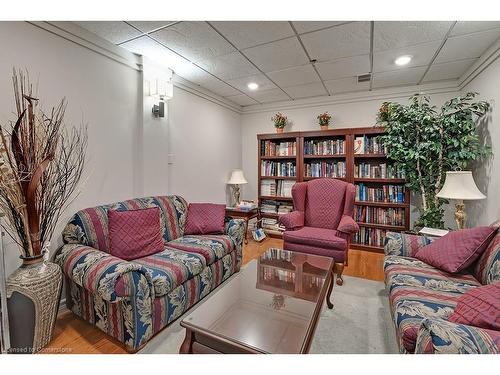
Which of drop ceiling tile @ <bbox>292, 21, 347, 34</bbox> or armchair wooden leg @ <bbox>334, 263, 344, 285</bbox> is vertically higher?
drop ceiling tile @ <bbox>292, 21, 347, 34</bbox>

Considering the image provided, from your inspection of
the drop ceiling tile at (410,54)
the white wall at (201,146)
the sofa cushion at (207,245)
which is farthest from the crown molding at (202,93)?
the drop ceiling tile at (410,54)

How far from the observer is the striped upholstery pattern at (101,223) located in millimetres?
1844

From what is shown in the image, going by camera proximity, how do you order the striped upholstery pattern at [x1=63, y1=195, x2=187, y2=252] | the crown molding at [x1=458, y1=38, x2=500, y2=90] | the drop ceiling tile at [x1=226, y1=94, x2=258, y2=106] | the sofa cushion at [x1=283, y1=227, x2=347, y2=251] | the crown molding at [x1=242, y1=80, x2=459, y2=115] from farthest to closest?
the drop ceiling tile at [x1=226, y1=94, x2=258, y2=106]
the crown molding at [x1=242, y1=80, x2=459, y2=115]
the sofa cushion at [x1=283, y1=227, x2=347, y2=251]
the crown molding at [x1=458, y1=38, x2=500, y2=90]
the striped upholstery pattern at [x1=63, y1=195, x2=187, y2=252]

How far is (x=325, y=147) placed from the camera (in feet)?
12.1

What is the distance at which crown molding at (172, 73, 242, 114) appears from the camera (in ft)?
9.98

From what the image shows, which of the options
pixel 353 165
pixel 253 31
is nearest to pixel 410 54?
pixel 353 165

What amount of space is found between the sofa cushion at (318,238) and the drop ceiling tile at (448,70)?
2.23 metres

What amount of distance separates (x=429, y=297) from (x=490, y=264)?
50 centimetres

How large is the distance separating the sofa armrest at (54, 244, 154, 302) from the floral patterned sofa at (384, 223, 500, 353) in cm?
143

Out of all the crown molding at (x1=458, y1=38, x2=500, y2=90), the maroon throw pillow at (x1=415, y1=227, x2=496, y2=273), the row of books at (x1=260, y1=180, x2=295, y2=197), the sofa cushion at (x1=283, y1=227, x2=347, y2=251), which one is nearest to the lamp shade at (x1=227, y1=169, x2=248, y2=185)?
the row of books at (x1=260, y1=180, x2=295, y2=197)

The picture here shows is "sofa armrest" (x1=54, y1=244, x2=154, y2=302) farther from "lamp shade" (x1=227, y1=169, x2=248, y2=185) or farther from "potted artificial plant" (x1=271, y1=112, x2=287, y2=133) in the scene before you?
"potted artificial plant" (x1=271, y1=112, x2=287, y2=133)

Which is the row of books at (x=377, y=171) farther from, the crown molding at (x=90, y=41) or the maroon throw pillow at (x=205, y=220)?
the crown molding at (x=90, y=41)

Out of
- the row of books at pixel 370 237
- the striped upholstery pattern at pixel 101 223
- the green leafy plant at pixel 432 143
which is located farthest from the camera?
the row of books at pixel 370 237
